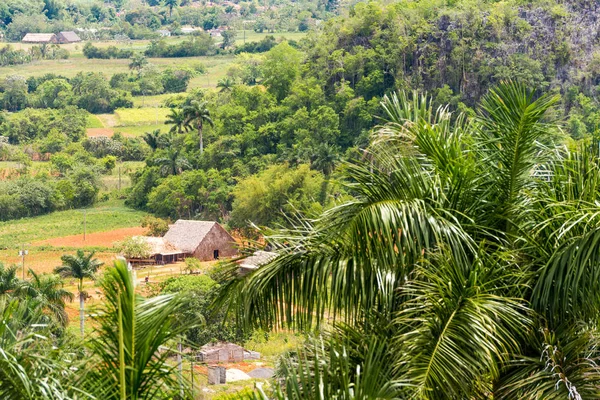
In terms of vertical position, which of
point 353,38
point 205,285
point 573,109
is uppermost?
point 353,38

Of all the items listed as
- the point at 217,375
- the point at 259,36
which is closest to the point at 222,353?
the point at 217,375

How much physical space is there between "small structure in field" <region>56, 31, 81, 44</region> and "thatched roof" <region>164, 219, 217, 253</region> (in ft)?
277

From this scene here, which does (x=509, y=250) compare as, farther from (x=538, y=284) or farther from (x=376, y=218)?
(x=376, y=218)

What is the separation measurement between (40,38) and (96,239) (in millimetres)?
84636

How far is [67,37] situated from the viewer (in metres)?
130

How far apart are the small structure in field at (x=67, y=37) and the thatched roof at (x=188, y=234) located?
84.3 m

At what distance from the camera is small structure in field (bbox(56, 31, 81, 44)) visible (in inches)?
5089

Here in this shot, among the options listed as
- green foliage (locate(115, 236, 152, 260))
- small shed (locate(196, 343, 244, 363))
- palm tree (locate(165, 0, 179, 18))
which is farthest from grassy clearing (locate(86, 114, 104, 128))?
palm tree (locate(165, 0, 179, 18))

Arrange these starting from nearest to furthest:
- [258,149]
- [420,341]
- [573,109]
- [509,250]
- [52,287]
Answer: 1. [420,341]
2. [509,250]
3. [52,287]
4. [573,109]
5. [258,149]

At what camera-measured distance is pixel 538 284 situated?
6.08 meters

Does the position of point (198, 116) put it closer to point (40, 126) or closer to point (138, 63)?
point (40, 126)

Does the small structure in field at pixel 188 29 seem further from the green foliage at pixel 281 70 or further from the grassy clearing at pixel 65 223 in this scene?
the grassy clearing at pixel 65 223

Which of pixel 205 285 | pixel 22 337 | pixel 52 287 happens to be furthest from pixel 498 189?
pixel 205 285

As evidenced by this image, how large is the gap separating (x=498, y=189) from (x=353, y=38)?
5783 centimetres
